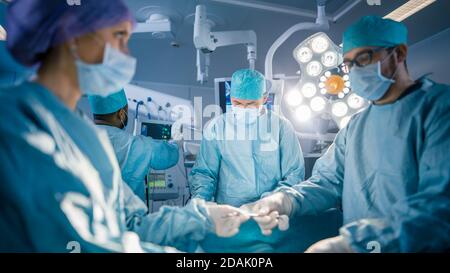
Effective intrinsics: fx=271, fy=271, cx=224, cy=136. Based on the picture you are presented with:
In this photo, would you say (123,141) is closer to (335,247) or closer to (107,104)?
(107,104)

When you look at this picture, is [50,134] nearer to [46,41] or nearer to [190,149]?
[46,41]

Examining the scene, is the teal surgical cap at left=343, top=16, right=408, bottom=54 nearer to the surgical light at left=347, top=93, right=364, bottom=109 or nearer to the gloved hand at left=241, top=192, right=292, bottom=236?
the surgical light at left=347, top=93, right=364, bottom=109

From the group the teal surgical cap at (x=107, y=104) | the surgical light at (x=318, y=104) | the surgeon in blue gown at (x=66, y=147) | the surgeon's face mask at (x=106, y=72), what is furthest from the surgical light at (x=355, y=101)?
the teal surgical cap at (x=107, y=104)

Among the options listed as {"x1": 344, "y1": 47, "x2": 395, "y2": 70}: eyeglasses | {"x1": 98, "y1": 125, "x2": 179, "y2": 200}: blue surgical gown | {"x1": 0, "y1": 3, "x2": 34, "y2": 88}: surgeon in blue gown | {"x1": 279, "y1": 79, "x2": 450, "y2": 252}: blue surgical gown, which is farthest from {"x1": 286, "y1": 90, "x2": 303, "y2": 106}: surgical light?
{"x1": 0, "y1": 3, "x2": 34, "y2": 88}: surgeon in blue gown

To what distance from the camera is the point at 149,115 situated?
2871 mm

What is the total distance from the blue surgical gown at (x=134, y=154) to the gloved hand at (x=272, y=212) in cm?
76

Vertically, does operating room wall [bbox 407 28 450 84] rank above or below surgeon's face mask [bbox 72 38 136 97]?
above

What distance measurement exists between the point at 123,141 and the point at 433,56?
186 centimetres

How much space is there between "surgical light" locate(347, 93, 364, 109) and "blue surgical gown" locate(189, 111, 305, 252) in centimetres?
38

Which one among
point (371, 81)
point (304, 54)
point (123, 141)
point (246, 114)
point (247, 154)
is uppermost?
point (304, 54)

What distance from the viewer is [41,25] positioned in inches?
25.9

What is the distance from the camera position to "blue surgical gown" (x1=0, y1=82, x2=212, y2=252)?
54cm

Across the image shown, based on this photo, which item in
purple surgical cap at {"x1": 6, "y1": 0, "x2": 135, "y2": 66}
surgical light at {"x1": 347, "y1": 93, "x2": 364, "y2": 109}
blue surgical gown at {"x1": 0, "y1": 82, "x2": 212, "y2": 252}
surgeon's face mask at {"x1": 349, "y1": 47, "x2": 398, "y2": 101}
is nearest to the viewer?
blue surgical gown at {"x1": 0, "y1": 82, "x2": 212, "y2": 252}

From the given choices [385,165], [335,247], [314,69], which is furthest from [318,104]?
[335,247]
